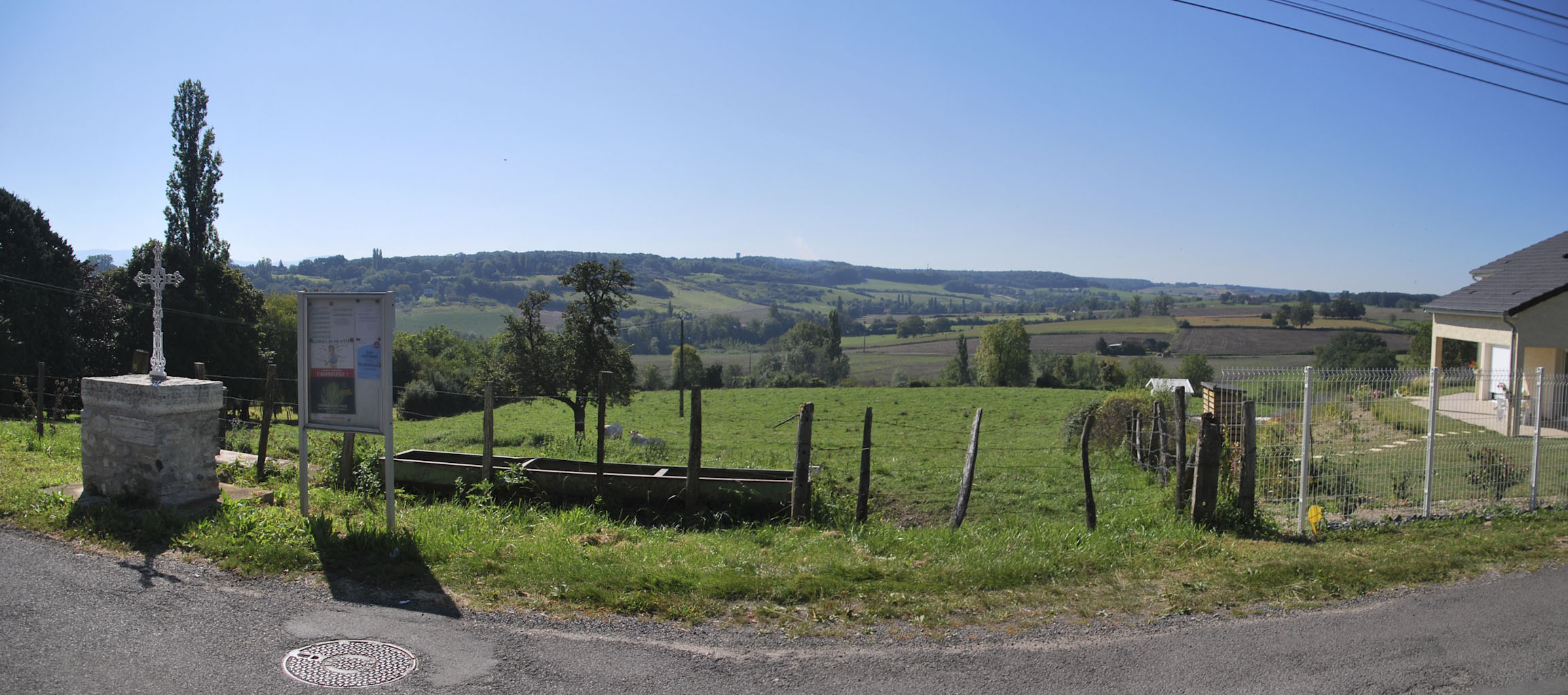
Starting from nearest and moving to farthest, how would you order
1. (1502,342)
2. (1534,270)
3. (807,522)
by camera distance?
(807,522) → (1502,342) → (1534,270)

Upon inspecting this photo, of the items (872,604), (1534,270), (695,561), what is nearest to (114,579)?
(695,561)

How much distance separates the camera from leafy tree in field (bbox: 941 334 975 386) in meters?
77.9

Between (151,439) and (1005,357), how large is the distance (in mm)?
72562

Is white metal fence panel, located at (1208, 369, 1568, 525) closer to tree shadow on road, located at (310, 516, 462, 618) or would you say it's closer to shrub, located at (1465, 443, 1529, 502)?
shrub, located at (1465, 443, 1529, 502)

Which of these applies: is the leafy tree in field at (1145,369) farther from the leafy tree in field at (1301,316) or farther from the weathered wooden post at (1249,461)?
the weathered wooden post at (1249,461)

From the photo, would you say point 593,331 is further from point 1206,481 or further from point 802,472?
point 1206,481

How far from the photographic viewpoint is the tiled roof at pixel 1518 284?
59.6 ft

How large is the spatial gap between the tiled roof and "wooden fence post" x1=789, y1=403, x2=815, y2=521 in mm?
18885

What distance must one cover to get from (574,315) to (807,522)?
25843mm

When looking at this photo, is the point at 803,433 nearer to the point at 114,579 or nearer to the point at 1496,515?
the point at 114,579

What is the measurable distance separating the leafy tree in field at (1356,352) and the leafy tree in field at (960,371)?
2898 centimetres

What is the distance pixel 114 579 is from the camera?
548 centimetres

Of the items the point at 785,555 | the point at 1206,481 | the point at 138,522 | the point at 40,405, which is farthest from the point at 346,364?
the point at 40,405

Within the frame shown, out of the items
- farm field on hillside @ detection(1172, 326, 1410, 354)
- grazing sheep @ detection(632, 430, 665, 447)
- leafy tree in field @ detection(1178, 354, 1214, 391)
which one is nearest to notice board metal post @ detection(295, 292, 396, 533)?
grazing sheep @ detection(632, 430, 665, 447)
